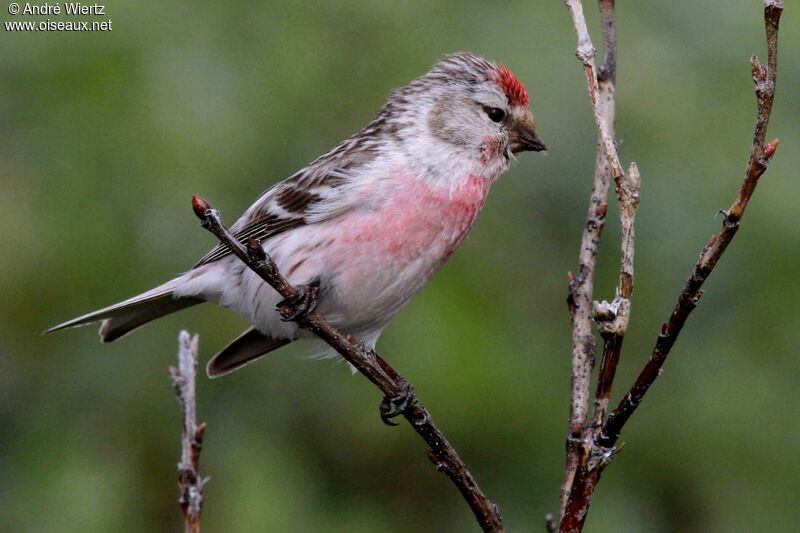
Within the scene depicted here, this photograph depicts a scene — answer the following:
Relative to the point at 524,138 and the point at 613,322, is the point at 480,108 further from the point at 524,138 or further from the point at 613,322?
the point at 613,322

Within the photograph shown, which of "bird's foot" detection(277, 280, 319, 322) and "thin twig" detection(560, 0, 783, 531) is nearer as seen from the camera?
"thin twig" detection(560, 0, 783, 531)

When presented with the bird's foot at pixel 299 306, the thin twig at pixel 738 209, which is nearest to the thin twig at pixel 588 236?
the thin twig at pixel 738 209

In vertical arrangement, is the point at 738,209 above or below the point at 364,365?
above

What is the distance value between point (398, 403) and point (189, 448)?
3.03ft

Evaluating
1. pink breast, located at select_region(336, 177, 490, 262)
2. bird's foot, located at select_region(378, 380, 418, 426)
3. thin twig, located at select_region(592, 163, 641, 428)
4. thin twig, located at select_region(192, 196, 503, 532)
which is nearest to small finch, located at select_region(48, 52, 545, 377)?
pink breast, located at select_region(336, 177, 490, 262)

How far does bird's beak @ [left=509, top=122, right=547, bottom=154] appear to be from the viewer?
432 centimetres

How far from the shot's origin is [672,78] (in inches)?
173

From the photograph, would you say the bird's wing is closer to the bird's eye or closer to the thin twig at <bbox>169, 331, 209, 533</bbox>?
the bird's eye

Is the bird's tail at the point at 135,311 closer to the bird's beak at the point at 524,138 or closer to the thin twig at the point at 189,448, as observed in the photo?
the thin twig at the point at 189,448

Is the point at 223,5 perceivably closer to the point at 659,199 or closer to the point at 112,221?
the point at 112,221

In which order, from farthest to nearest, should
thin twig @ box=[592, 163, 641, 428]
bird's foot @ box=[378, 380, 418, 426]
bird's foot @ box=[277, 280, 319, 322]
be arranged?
1. bird's foot @ box=[378, 380, 418, 426]
2. bird's foot @ box=[277, 280, 319, 322]
3. thin twig @ box=[592, 163, 641, 428]

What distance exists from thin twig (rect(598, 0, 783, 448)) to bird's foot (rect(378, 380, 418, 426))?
109 cm

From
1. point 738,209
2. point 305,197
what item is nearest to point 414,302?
point 305,197

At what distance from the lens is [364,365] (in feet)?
10.7
